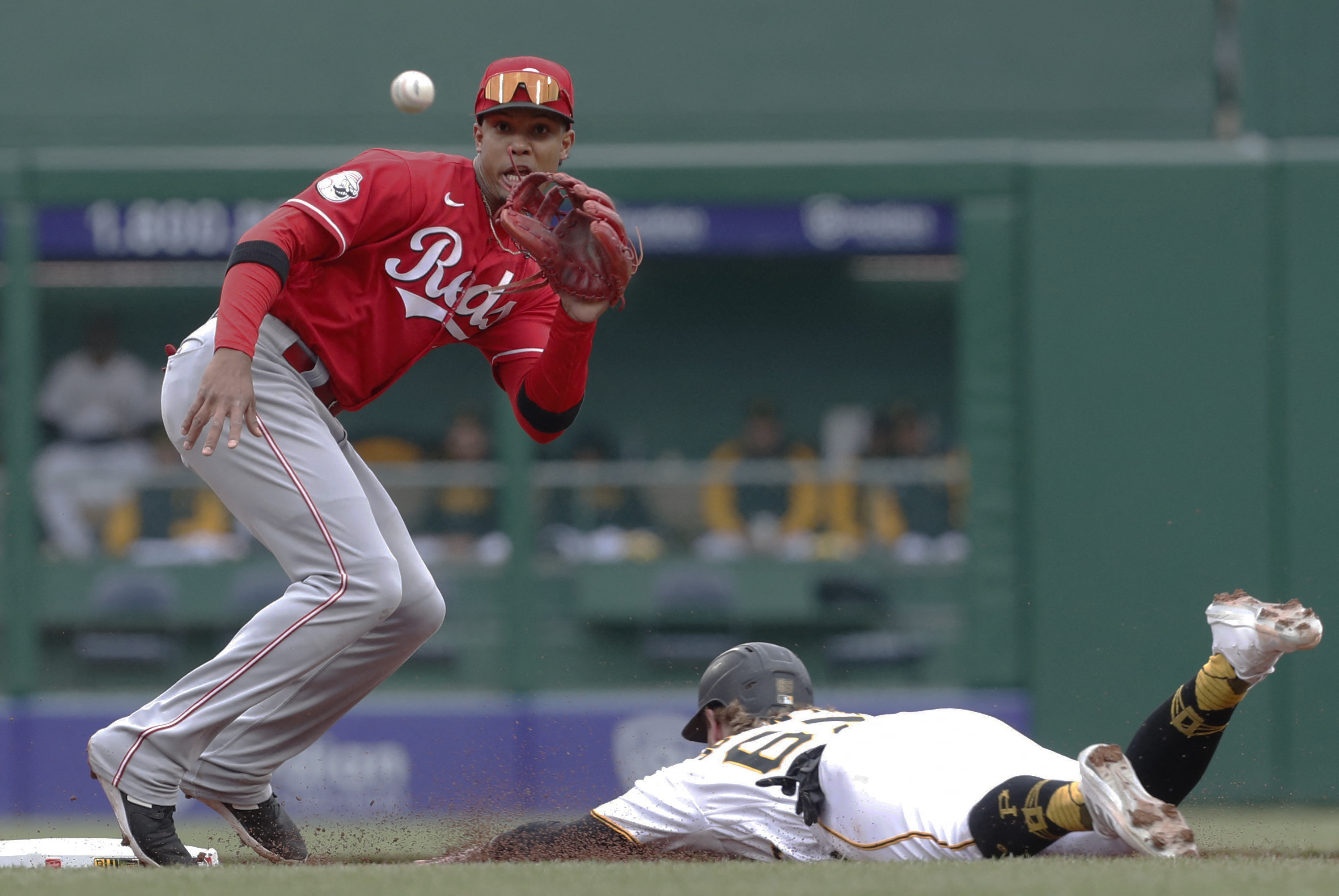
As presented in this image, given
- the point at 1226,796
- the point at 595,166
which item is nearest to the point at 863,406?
the point at 595,166

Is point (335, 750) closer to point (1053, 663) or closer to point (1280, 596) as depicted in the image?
point (1053, 663)

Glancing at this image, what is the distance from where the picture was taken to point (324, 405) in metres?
3.58

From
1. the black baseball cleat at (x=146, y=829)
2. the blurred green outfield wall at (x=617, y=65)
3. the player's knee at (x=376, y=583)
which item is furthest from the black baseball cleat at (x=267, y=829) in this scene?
the blurred green outfield wall at (x=617, y=65)

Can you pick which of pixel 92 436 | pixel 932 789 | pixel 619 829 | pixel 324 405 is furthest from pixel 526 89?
pixel 92 436

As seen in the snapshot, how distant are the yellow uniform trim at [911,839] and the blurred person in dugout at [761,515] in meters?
3.57

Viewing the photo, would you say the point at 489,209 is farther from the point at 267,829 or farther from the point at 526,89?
the point at 267,829

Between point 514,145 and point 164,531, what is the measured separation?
12.9 ft

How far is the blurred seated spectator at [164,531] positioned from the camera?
22.2ft

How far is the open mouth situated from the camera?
3518 millimetres

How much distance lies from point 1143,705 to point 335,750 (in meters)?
3.52

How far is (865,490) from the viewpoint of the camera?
6777mm

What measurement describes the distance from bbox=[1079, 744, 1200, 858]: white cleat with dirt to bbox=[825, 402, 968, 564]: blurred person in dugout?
402 centimetres

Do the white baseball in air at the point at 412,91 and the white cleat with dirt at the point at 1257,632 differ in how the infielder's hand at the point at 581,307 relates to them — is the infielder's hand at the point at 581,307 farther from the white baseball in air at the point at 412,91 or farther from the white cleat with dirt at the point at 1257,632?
the white cleat with dirt at the point at 1257,632

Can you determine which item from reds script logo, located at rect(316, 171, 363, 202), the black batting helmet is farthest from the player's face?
the black batting helmet
